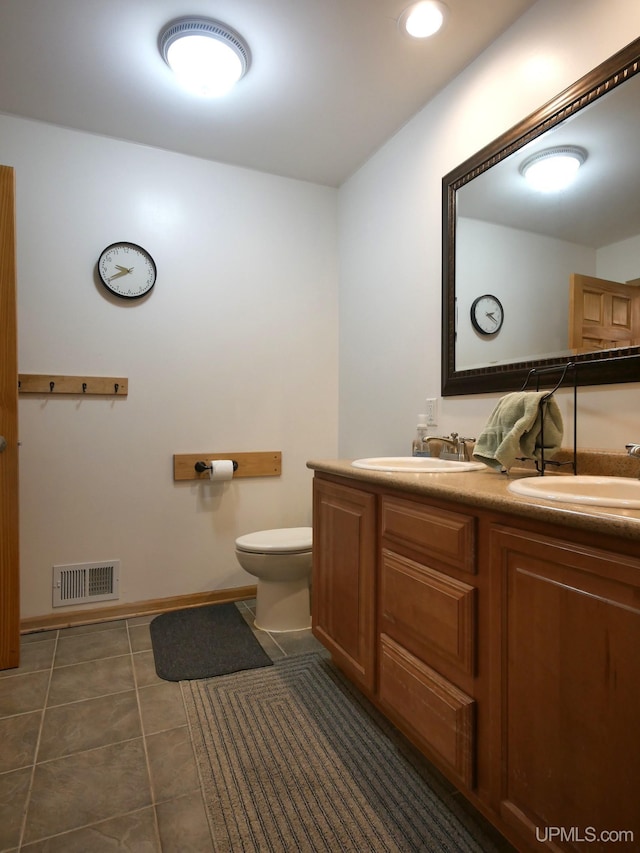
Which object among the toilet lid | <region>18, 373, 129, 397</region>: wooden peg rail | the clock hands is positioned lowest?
the toilet lid

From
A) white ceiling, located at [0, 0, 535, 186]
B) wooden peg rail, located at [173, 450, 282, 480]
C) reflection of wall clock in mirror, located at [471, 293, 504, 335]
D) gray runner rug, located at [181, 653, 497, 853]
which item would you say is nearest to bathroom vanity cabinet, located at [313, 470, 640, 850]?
gray runner rug, located at [181, 653, 497, 853]

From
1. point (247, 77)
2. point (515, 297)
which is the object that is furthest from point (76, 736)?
point (247, 77)

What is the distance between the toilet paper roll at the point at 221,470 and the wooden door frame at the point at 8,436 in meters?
0.92

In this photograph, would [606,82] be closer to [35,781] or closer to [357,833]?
[357,833]

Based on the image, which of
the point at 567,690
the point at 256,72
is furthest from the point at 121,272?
the point at 567,690

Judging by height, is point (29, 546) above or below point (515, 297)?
below

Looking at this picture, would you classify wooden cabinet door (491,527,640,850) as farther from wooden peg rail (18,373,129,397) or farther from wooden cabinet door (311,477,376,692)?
wooden peg rail (18,373,129,397)

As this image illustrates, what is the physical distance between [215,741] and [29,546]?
55.3 inches

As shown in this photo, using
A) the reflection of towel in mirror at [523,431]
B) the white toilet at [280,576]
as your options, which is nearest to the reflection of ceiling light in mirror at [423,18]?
the reflection of towel in mirror at [523,431]

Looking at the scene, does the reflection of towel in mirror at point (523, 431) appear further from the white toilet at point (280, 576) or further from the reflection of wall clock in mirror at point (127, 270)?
the reflection of wall clock in mirror at point (127, 270)

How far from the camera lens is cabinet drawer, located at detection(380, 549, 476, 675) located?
1140 millimetres

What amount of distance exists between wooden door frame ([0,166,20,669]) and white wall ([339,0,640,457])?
1681mm

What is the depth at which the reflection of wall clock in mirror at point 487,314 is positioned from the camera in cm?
183

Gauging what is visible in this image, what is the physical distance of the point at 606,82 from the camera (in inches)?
55.0
